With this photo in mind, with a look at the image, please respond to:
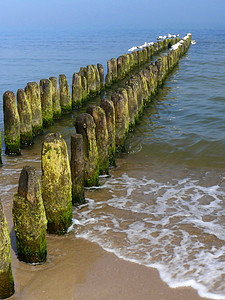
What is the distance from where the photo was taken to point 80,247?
180 inches

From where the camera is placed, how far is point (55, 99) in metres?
10.2

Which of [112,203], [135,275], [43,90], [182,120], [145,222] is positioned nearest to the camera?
[135,275]

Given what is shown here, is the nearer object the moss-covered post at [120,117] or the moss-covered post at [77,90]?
the moss-covered post at [120,117]

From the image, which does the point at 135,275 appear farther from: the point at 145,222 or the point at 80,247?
the point at 145,222

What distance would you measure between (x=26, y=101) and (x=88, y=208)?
3485 millimetres

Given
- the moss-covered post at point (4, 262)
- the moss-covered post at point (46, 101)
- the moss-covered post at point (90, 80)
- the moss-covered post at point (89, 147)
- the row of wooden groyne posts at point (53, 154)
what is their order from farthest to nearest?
1. the moss-covered post at point (90, 80)
2. the moss-covered post at point (46, 101)
3. the moss-covered post at point (89, 147)
4. the row of wooden groyne posts at point (53, 154)
5. the moss-covered post at point (4, 262)

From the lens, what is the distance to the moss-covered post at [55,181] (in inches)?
178

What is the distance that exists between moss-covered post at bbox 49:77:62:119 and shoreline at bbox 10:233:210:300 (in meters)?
6.19

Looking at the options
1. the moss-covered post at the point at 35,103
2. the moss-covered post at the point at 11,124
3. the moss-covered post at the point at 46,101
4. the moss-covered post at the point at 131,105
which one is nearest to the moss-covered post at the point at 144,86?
the moss-covered post at the point at 131,105

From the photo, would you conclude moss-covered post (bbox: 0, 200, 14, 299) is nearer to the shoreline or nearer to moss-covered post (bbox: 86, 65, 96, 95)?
the shoreline

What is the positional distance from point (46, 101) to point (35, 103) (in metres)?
0.78

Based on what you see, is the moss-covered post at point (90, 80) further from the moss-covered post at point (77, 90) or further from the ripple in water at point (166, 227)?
the ripple in water at point (166, 227)

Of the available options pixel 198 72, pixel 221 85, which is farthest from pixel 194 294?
pixel 198 72

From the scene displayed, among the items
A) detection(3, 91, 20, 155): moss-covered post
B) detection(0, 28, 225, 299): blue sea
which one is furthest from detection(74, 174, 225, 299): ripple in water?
detection(3, 91, 20, 155): moss-covered post
